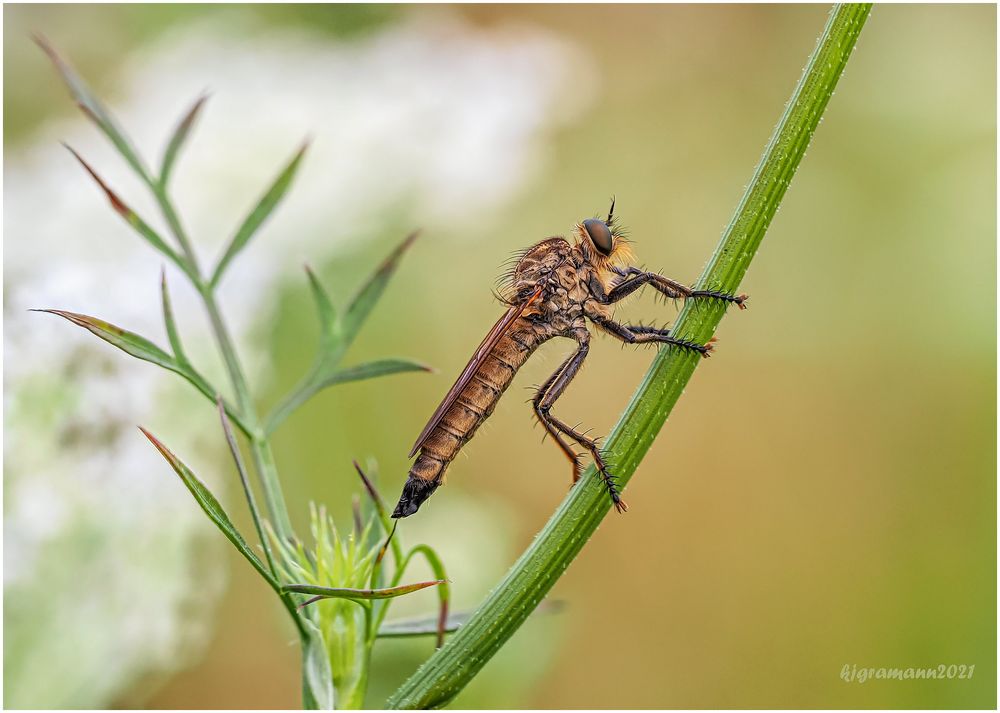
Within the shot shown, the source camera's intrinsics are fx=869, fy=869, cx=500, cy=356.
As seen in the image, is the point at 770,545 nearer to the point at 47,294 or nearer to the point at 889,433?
the point at 889,433

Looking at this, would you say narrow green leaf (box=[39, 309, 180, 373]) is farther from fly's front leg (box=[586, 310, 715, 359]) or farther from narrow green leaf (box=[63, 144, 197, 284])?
fly's front leg (box=[586, 310, 715, 359])

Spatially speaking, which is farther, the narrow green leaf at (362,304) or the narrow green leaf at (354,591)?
the narrow green leaf at (362,304)

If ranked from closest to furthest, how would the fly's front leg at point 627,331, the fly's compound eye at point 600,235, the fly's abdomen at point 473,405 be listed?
the fly's abdomen at point 473,405, the fly's front leg at point 627,331, the fly's compound eye at point 600,235

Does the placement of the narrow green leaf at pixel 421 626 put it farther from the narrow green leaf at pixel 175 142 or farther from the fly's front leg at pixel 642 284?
the fly's front leg at pixel 642 284

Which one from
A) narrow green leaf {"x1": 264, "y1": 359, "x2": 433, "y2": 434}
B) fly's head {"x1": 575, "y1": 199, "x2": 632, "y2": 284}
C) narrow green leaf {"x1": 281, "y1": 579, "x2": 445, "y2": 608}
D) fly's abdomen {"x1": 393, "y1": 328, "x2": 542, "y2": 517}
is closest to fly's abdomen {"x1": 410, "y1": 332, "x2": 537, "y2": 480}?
fly's abdomen {"x1": 393, "y1": 328, "x2": 542, "y2": 517}

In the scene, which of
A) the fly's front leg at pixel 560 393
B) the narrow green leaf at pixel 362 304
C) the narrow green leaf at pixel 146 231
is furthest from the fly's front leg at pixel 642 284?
the narrow green leaf at pixel 146 231

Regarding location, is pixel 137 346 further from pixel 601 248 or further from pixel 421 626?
pixel 601 248
